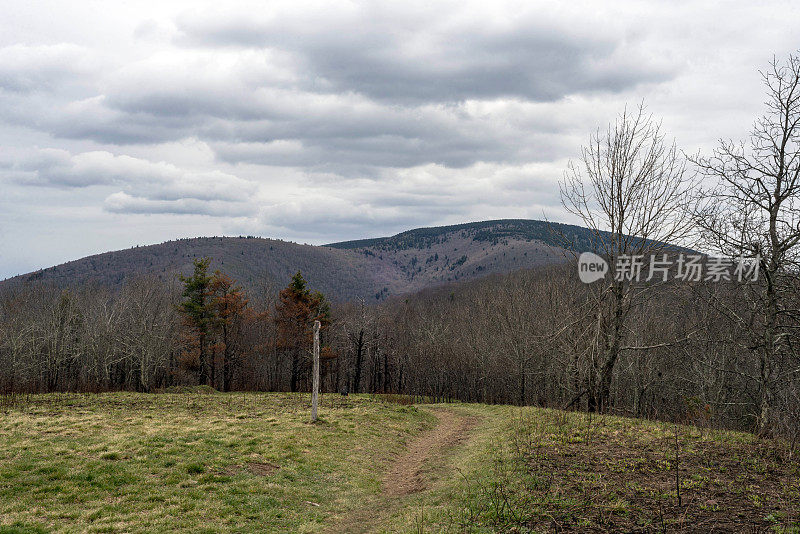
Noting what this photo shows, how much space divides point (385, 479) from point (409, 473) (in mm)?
940

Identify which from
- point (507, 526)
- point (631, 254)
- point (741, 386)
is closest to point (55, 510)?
point (507, 526)

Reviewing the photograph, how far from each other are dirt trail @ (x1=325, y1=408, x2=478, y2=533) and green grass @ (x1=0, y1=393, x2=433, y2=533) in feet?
1.70

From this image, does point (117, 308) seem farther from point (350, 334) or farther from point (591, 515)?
point (591, 515)

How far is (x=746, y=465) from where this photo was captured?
34.1 feet

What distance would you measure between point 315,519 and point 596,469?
6.87 m

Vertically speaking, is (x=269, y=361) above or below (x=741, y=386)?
below

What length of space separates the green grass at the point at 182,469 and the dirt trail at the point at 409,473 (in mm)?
519

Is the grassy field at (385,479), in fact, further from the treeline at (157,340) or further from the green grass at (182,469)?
the treeline at (157,340)

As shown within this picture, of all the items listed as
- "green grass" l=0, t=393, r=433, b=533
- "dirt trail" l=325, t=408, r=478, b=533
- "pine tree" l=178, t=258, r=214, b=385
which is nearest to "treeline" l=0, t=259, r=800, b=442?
"pine tree" l=178, t=258, r=214, b=385

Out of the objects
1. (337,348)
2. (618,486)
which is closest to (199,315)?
(337,348)

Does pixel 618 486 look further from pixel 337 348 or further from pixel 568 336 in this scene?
pixel 337 348

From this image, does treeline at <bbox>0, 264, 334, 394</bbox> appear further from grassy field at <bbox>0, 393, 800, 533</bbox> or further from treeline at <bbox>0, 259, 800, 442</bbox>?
grassy field at <bbox>0, 393, 800, 533</bbox>

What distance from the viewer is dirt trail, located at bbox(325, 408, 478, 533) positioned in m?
10.8

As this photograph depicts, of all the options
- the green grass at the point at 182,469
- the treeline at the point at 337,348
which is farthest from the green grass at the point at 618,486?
the treeline at the point at 337,348
